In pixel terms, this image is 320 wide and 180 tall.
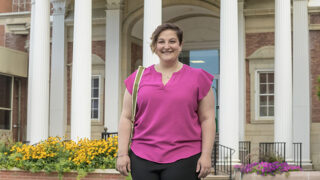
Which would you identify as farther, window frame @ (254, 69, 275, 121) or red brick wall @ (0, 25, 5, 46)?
red brick wall @ (0, 25, 5, 46)

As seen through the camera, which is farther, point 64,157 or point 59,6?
point 59,6

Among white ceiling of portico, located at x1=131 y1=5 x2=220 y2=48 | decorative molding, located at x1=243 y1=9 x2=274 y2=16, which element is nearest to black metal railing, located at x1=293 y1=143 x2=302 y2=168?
decorative molding, located at x1=243 y1=9 x2=274 y2=16

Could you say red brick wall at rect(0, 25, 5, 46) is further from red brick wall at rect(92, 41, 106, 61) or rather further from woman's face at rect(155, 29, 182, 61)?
woman's face at rect(155, 29, 182, 61)

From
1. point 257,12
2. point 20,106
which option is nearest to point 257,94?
point 257,12

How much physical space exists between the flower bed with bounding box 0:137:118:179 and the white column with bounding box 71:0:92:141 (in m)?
2.88

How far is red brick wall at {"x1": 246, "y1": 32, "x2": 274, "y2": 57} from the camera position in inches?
841

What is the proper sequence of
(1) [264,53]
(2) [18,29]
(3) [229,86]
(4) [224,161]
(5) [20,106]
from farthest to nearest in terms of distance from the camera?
(2) [18,29]
(5) [20,106]
(1) [264,53]
(3) [229,86]
(4) [224,161]

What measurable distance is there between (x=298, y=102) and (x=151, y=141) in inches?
666

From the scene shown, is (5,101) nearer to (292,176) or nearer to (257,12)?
(257,12)

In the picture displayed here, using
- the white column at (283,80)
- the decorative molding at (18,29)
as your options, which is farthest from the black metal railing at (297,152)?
the decorative molding at (18,29)

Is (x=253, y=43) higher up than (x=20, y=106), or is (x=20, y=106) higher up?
(x=253, y=43)

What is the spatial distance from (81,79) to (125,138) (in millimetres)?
13512

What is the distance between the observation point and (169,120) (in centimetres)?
360

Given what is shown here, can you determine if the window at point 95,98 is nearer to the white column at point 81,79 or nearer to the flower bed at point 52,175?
the white column at point 81,79
